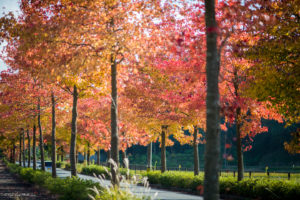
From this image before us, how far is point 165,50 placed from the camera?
9.51m

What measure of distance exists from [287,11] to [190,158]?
251ft

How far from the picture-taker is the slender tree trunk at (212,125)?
4.52 metres

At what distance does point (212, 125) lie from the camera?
15.2 feet

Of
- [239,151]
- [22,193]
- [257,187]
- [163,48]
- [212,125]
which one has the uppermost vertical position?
[163,48]

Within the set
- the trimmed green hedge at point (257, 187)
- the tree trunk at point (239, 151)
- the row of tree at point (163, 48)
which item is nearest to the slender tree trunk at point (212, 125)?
the row of tree at point (163, 48)

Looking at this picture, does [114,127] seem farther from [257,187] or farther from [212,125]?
[257,187]

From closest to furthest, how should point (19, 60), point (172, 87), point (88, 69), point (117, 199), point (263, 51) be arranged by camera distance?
point (117, 199), point (88, 69), point (263, 51), point (19, 60), point (172, 87)

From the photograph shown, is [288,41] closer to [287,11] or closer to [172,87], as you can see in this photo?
[287,11]

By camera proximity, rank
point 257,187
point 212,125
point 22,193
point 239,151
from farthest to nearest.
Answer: point 22,193, point 239,151, point 257,187, point 212,125

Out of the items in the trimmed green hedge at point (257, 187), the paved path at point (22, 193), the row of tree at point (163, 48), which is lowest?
the paved path at point (22, 193)

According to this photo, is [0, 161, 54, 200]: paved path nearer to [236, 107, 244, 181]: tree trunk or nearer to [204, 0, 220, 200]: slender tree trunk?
[236, 107, 244, 181]: tree trunk

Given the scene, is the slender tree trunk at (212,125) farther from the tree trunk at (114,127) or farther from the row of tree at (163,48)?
the tree trunk at (114,127)

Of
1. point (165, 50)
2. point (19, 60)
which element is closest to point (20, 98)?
point (19, 60)

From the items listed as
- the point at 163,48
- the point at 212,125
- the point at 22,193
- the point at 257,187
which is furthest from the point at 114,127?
the point at 22,193
